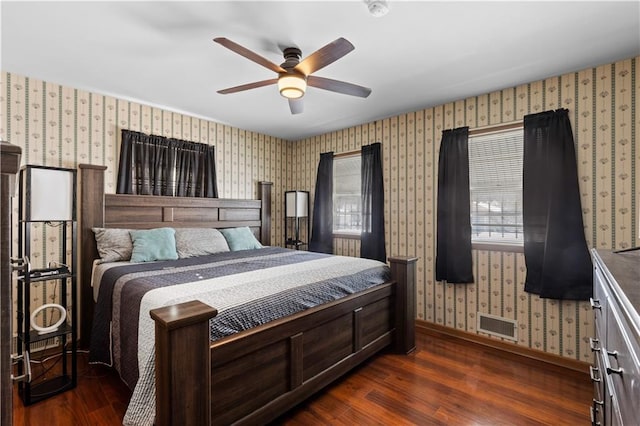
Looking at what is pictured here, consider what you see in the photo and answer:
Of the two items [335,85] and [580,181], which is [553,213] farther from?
[335,85]

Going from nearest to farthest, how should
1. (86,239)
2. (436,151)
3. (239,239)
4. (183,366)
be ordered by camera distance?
(183,366), (86,239), (436,151), (239,239)

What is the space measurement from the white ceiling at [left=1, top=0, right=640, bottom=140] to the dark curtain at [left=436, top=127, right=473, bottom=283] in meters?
0.51

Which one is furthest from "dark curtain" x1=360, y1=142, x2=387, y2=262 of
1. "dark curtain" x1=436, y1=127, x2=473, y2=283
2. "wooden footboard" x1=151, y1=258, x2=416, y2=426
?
"wooden footboard" x1=151, y1=258, x2=416, y2=426

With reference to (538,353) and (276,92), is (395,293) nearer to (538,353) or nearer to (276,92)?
(538,353)

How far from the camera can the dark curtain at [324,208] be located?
14.8ft

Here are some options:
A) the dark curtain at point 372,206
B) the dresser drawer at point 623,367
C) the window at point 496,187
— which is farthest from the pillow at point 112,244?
the window at point 496,187

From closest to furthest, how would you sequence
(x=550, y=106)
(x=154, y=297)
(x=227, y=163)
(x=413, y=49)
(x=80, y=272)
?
(x=154, y=297)
(x=413, y=49)
(x=550, y=106)
(x=80, y=272)
(x=227, y=163)

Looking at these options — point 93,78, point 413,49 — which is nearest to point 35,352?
point 93,78

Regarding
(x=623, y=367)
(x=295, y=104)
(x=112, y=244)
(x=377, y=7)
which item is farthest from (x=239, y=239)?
(x=623, y=367)

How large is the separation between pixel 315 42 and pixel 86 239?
2714 millimetres

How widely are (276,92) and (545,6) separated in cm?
217

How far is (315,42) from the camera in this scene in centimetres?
217

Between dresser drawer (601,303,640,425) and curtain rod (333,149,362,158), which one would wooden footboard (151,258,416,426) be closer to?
dresser drawer (601,303,640,425)

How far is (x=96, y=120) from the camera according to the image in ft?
10.3
